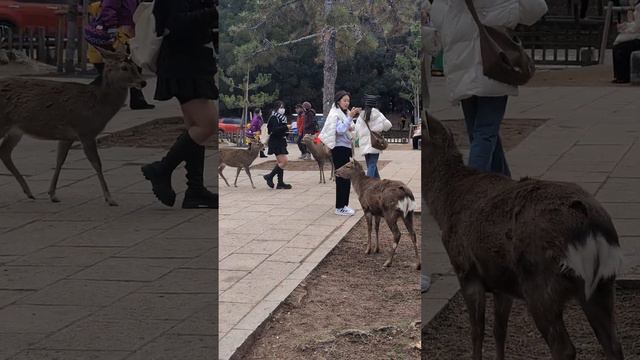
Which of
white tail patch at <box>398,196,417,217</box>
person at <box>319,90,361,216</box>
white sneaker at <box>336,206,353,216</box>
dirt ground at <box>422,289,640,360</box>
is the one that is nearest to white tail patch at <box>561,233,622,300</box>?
dirt ground at <box>422,289,640,360</box>

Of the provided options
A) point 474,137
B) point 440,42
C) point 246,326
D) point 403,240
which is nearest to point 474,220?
point 474,137

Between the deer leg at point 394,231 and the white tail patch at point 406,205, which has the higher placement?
the white tail patch at point 406,205

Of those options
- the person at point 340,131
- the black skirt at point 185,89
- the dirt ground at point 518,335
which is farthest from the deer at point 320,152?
the dirt ground at point 518,335

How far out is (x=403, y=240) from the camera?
4.75 meters

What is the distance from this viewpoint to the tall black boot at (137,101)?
16.1 ft

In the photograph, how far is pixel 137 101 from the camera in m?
5.12

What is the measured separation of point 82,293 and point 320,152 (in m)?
1.82

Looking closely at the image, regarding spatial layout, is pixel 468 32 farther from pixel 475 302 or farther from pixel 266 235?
pixel 266 235

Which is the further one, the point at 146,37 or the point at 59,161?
the point at 59,161

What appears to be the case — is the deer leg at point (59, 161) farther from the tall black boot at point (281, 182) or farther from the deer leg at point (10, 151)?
the tall black boot at point (281, 182)

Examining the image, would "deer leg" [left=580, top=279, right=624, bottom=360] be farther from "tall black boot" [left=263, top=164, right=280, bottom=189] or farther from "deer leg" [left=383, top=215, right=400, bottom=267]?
"tall black boot" [left=263, top=164, right=280, bottom=189]

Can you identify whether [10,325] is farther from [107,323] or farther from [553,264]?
[553,264]

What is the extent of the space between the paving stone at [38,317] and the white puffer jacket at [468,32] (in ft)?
7.39

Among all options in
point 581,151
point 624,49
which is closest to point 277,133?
point 581,151
